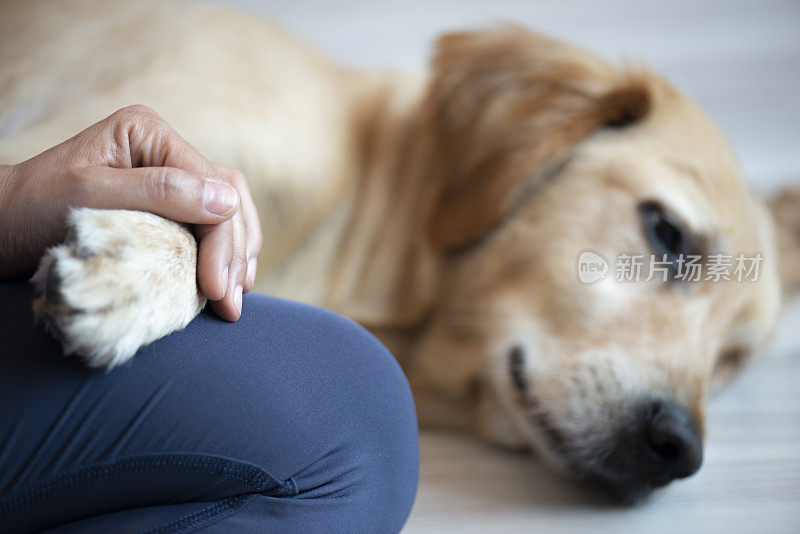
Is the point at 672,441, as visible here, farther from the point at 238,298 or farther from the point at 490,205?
the point at 238,298

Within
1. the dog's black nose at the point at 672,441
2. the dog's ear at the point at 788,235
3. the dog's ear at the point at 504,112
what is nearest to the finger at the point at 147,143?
the dog's ear at the point at 504,112

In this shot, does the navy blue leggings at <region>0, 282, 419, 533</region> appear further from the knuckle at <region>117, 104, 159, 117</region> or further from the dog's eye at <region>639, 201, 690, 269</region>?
the dog's eye at <region>639, 201, 690, 269</region>

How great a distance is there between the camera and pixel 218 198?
67 centimetres

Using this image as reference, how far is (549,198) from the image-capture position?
1354 mm

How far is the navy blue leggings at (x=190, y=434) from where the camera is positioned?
23.5 inches

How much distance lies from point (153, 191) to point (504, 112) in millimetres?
936

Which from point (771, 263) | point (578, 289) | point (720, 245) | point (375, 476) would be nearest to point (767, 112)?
point (771, 263)

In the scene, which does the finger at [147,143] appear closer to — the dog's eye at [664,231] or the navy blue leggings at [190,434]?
the navy blue leggings at [190,434]

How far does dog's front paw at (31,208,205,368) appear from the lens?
587 mm

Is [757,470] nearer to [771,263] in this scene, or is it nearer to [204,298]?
[771,263]

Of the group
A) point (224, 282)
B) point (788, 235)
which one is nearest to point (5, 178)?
point (224, 282)

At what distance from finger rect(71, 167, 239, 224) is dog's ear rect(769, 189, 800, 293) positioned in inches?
69.1

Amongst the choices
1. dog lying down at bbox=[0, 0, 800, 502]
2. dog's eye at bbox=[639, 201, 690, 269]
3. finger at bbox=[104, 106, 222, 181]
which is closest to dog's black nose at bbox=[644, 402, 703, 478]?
dog lying down at bbox=[0, 0, 800, 502]

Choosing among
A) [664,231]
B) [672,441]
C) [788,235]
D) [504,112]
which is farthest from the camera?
[788,235]
